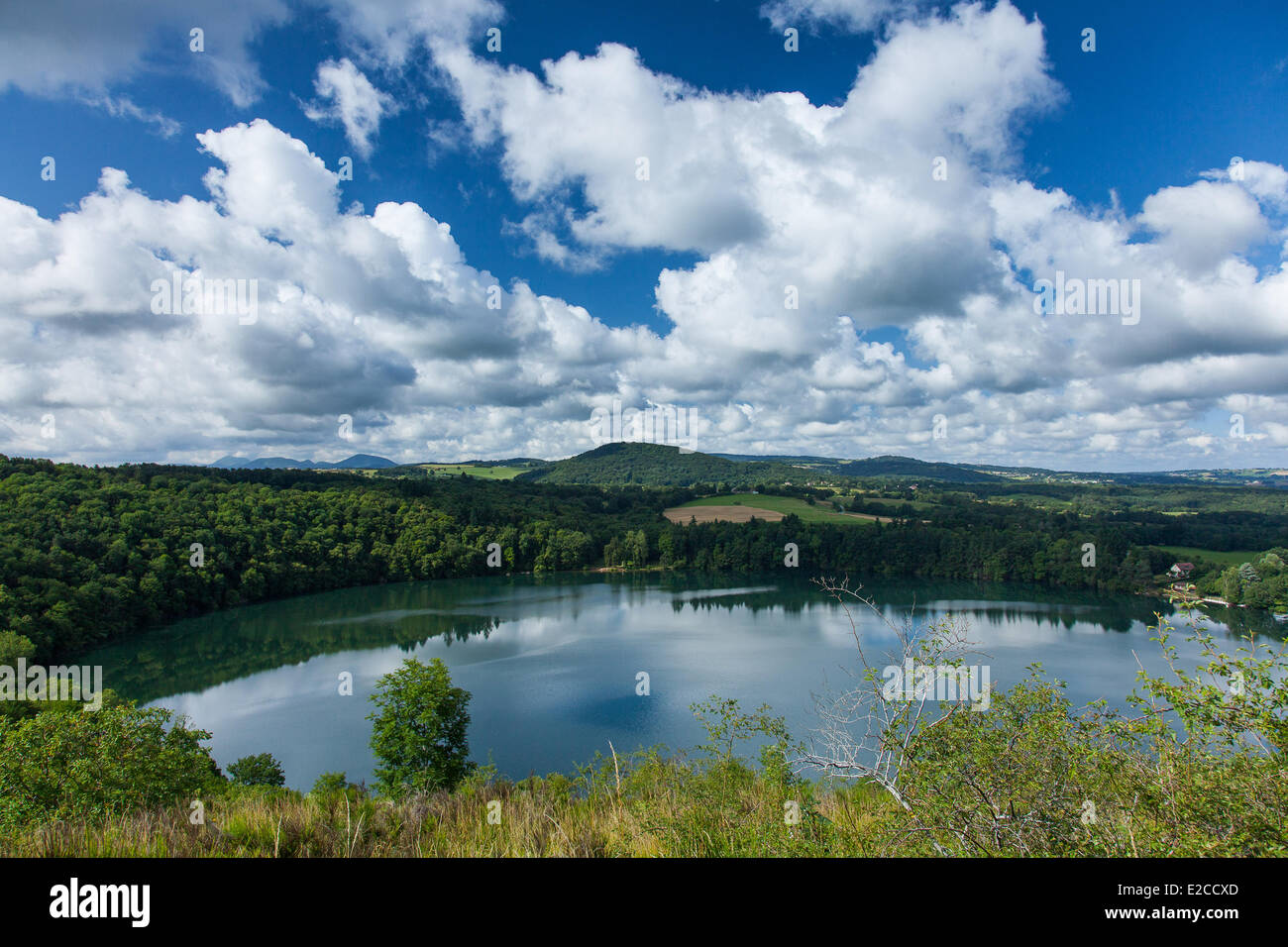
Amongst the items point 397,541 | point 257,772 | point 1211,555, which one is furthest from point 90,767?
point 1211,555

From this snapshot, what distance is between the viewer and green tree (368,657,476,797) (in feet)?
45.6

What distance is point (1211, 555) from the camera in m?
46.7

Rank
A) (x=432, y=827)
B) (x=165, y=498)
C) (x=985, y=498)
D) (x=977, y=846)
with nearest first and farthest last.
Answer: (x=977, y=846), (x=432, y=827), (x=165, y=498), (x=985, y=498)

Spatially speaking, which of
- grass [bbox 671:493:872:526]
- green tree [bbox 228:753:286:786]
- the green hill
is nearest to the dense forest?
grass [bbox 671:493:872:526]

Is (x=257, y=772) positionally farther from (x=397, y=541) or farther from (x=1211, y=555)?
(x=1211, y=555)

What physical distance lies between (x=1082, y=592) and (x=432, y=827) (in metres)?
58.6

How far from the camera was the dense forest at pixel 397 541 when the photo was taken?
34062mm

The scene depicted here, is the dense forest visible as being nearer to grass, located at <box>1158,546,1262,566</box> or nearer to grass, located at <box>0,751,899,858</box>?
grass, located at <box>1158,546,1262,566</box>

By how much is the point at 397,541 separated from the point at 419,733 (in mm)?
46308

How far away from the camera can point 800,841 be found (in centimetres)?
344
